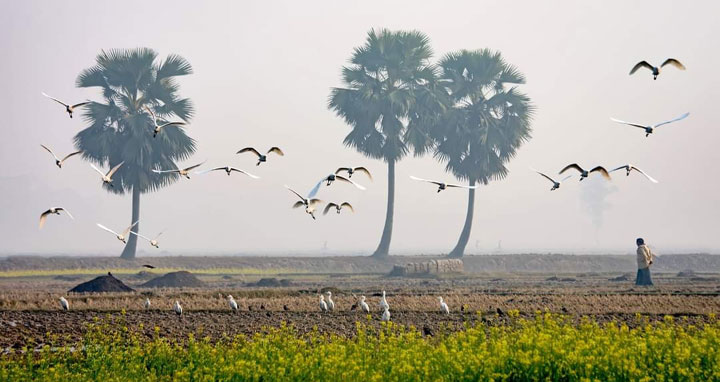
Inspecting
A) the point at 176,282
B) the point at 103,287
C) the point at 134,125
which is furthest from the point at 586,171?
the point at 134,125

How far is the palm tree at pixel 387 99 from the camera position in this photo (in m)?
82.1

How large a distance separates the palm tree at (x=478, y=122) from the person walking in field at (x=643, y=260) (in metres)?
43.2

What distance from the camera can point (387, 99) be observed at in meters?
82.1

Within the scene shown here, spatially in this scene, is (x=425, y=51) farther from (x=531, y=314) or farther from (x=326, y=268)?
(x=531, y=314)

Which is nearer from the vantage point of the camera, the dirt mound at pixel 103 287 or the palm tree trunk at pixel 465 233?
the dirt mound at pixel 103 287

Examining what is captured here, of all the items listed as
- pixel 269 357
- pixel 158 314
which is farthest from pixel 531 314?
pixel 269 357

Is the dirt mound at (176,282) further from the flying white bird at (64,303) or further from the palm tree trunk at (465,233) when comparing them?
the palm tree trunk at (465,233)

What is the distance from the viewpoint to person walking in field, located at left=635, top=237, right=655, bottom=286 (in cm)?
3766

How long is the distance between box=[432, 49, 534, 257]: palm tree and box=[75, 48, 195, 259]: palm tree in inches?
848

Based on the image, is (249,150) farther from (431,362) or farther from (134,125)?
(134,125)

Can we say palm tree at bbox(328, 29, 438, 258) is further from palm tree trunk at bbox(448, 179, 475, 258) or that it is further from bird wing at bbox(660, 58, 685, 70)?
bird wing at bbox(660, 58, 685, 70)

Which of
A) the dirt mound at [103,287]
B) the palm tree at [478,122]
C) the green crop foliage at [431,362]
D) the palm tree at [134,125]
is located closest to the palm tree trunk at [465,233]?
the palm tree at [478,122]

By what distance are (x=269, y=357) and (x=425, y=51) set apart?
70173 mm

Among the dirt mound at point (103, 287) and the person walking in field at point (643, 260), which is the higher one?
the person walking in field at point (643, 260)
